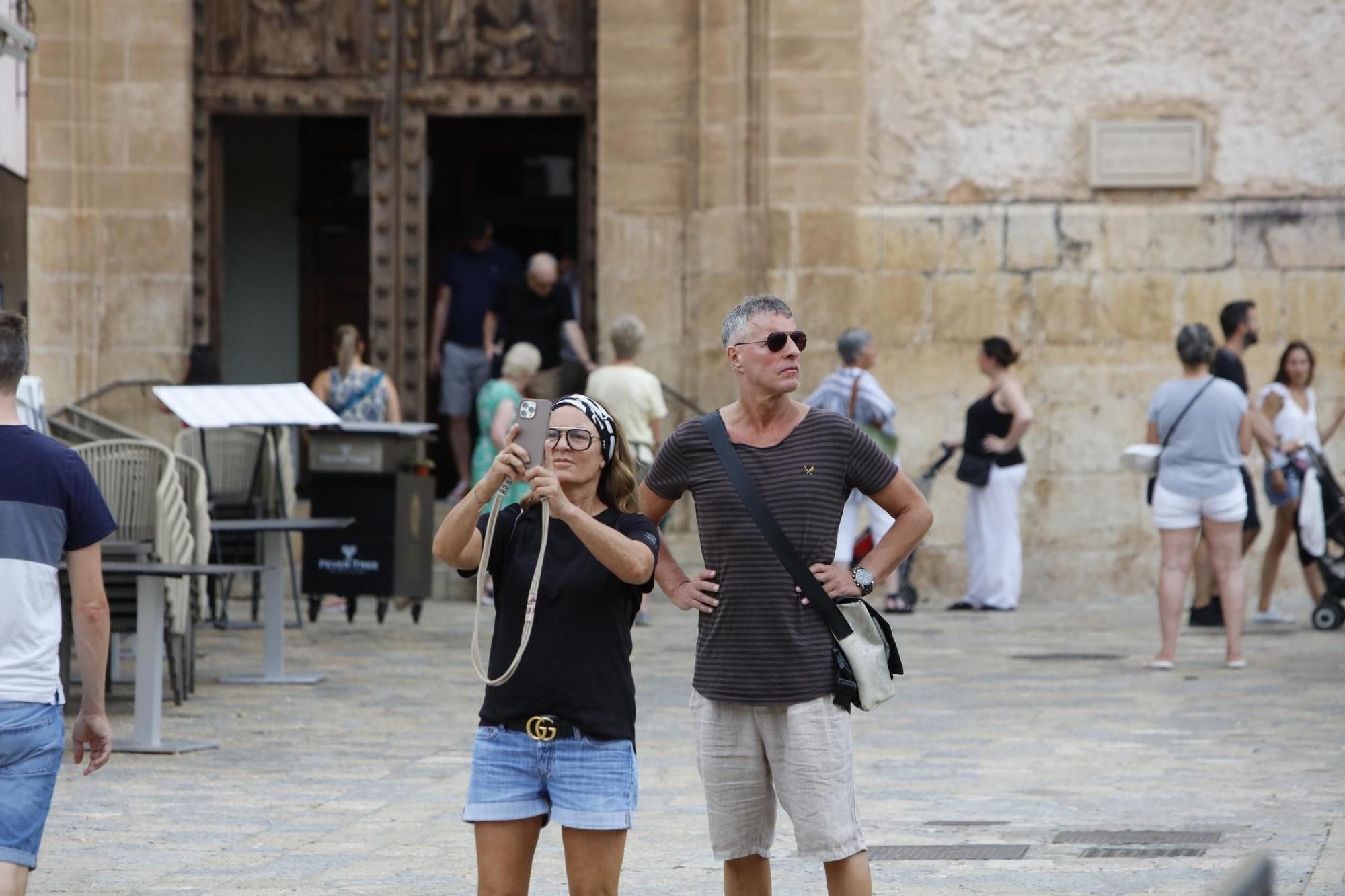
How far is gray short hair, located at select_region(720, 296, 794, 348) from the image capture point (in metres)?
5.19

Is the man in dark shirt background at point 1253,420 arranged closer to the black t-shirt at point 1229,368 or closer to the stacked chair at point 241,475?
the black t-shirt at point 1229,368

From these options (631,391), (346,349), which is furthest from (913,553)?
(346,349)

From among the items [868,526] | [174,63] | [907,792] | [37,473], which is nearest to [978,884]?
[907,792]

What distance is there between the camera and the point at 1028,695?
10570 millimetres

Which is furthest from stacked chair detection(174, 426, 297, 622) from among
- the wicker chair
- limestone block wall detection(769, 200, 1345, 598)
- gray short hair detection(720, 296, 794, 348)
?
gray short hair detection(720, 296, 794, 348)

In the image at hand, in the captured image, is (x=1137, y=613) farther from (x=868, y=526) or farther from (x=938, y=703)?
(x=938, y=703)

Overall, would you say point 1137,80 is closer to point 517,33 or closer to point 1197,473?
point 517,33

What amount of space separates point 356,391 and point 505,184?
5453mm

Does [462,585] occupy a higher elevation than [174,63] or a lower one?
lower

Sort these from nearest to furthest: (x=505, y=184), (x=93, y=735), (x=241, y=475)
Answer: (x=93, y=735), (x=241, y=475), (x=505, y=184)

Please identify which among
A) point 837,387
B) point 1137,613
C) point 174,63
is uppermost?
point 174,63

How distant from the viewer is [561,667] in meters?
4.68

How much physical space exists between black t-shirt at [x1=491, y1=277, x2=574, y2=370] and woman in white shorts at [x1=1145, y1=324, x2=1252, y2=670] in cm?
569

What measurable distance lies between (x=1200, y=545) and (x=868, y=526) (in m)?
2.32
